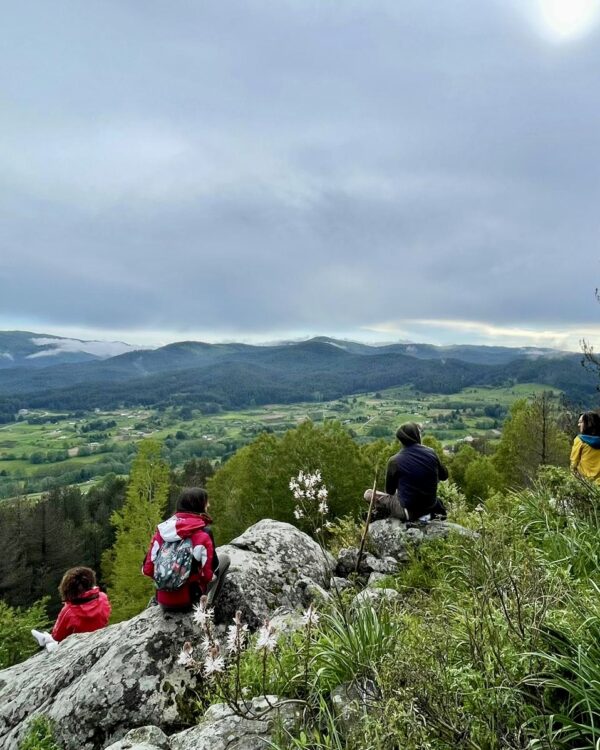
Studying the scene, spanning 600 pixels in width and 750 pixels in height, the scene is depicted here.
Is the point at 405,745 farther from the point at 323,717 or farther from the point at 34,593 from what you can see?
the point at 34,593

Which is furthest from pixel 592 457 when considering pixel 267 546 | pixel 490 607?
pixel 267 546

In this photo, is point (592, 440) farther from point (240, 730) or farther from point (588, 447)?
point (240, 730)

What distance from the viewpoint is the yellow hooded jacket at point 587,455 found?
27.1ft

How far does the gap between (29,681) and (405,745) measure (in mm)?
6828

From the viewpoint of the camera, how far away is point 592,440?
8.23 meters

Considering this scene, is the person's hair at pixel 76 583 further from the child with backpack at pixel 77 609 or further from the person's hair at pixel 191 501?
the person's hair at pixel 191 501

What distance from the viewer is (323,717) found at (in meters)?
3.50

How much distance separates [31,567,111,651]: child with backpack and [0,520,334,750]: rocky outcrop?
0.51 m

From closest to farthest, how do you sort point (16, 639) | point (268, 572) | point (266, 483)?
point (268, 572) < point (16, 639) < point (266, 483)

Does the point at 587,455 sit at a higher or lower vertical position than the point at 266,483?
higher

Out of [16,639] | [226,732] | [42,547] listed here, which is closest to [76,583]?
[226,732]

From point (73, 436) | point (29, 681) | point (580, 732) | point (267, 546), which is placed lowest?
point (73, 436)

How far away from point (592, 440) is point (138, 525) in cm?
2337

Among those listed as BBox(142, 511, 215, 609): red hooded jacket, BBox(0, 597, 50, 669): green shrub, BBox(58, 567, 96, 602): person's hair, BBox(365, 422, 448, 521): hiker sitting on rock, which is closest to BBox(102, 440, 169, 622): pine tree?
BBox(0, 597, 50, 669): green shrub
